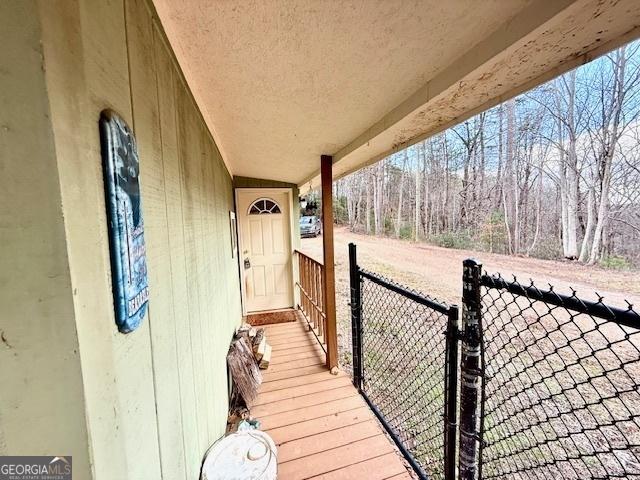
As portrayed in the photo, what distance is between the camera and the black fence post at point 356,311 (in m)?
2.13

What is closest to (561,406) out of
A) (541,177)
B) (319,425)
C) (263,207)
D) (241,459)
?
(319,425)

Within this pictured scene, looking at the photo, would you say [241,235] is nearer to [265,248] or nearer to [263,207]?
[265,248]

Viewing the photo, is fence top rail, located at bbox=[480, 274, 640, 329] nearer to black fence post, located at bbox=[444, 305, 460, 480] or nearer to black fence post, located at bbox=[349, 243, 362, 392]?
black fence post, located at bbox=[444, 305, 460, 480]

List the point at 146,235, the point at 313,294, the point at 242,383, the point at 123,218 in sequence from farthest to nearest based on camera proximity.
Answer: the point at 313,294 → the point at 242,383 → the point at 146,235 → the point at 123,218

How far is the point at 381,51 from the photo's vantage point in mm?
927

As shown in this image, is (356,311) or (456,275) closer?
(356,311)

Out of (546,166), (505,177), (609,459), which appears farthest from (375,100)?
(505,177)

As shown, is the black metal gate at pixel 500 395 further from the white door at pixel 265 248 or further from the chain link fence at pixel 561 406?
the white door at pixel 265 248

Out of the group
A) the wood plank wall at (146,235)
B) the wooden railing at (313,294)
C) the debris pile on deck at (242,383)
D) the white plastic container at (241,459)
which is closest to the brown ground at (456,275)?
the wooden railing at (313,294)

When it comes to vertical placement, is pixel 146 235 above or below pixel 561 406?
above

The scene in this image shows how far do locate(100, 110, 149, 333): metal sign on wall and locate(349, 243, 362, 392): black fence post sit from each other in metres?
1.64

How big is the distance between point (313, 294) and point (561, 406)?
277 cm

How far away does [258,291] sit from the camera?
424 centimetres

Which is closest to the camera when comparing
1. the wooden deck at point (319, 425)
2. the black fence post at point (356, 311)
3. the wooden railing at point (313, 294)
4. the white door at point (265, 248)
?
the wooden deck at point (319, 425)
